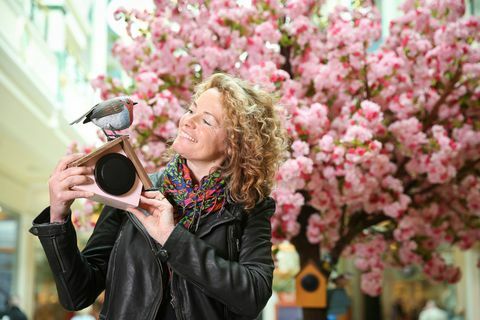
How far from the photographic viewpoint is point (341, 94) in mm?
5770

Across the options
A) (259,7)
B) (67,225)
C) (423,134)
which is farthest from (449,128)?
(67,225)

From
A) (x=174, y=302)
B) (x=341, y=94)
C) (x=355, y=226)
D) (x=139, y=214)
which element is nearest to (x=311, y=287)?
(x=355, y=226)

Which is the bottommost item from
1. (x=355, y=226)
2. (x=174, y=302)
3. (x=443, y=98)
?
(x=174, y=302)

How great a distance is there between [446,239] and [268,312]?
4.07m

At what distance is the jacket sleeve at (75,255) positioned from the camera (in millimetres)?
1775

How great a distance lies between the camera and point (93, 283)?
1884mm

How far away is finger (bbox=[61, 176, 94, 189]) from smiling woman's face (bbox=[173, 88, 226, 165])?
0.88 feet

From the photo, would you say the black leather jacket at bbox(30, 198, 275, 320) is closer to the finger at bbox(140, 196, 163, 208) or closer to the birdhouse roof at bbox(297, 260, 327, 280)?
the finger at bbox(140, 196, 163, 208)

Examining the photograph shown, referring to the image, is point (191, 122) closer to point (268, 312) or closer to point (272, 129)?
point (272, 129)

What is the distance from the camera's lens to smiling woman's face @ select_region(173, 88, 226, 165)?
1.87 m

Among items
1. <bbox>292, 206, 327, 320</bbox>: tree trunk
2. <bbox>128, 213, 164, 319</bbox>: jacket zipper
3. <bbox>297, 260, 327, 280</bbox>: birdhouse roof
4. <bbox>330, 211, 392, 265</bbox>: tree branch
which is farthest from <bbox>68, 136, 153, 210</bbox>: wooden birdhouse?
Answer: <bbox>330, 211, 392, 265</bbox>: tree branch

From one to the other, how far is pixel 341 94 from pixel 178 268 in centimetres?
420

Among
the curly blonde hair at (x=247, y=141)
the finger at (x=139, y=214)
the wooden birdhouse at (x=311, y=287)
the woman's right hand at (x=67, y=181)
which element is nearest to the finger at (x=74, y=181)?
the woman's right hand at (x=67, y=181)

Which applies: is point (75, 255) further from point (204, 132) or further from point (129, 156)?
point (204, 132)
